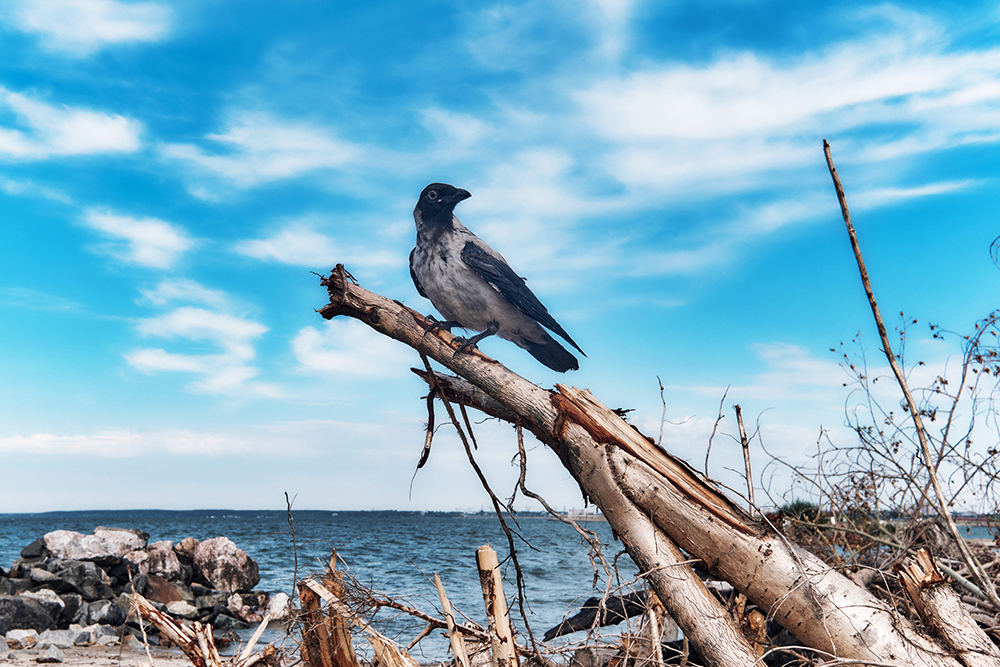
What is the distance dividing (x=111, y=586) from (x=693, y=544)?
17.7 metres

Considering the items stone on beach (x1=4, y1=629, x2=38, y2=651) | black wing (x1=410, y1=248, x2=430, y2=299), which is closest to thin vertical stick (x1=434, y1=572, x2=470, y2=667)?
black wing (x1=410, y1=248, x2=430, y2=299)

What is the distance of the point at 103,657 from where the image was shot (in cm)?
1094

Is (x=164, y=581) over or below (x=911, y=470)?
below

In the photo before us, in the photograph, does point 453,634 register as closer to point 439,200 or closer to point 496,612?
point 496,612

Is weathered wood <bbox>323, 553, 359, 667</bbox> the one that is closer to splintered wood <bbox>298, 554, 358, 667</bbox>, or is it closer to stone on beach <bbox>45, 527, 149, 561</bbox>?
splintered wood <bbox>298, 554, 358, 667</bbox>

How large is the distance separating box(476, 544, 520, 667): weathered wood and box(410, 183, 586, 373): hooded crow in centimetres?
190

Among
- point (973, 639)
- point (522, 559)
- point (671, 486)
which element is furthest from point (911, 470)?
point (522, 559)

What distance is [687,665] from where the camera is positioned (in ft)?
13.7

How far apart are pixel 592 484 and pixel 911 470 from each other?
2.49 meters

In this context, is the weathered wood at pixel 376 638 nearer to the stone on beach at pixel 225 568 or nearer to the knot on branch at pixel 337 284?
the knot on branch at pixel 337 284

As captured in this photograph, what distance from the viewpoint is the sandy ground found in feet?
32.7

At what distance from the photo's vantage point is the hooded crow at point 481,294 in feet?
18.1

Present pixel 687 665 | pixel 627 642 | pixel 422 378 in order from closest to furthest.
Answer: pixel 687 665 → pixel 627 642 → pixel 422 378

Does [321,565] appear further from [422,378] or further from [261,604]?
[261,604]
